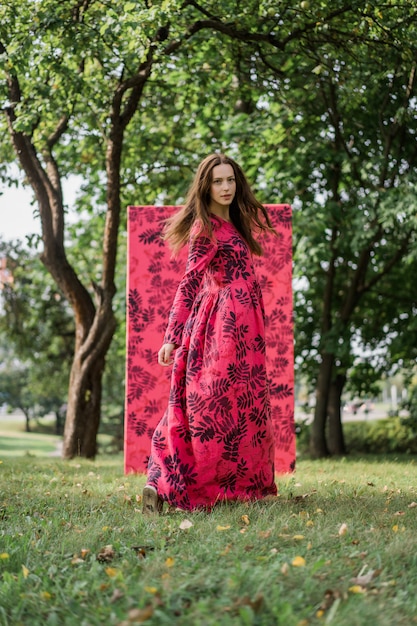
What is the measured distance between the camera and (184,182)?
10406 mm

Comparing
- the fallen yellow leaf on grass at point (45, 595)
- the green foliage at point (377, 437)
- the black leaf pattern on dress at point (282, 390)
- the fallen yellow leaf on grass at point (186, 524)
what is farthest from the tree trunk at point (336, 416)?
the fallen yellow leaf on grass at point (45, 595)

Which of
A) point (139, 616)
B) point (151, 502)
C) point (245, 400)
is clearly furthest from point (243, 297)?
point (139, 616)

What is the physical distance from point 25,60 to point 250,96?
4115 mm

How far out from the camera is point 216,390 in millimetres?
4242

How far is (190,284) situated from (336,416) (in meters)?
7.12

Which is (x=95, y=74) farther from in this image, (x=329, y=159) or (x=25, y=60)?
(x=329, y=159)

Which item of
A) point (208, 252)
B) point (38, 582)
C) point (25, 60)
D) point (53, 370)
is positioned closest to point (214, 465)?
point (208, 252)

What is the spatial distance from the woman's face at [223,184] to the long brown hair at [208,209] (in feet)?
0.09

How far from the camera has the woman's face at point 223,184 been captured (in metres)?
4.47

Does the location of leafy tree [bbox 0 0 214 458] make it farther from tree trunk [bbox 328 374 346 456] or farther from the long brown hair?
tree trunk [bbox 328 374 346 456]

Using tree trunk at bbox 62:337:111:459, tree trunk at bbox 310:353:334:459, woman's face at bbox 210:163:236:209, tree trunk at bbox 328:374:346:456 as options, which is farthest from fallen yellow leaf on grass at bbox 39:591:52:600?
tree trunk at bbox 328:374:346:456

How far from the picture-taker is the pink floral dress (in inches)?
166

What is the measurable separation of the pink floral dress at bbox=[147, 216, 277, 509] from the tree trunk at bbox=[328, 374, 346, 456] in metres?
6.70

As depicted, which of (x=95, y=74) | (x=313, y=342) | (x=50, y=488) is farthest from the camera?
(x=313, y=342)
